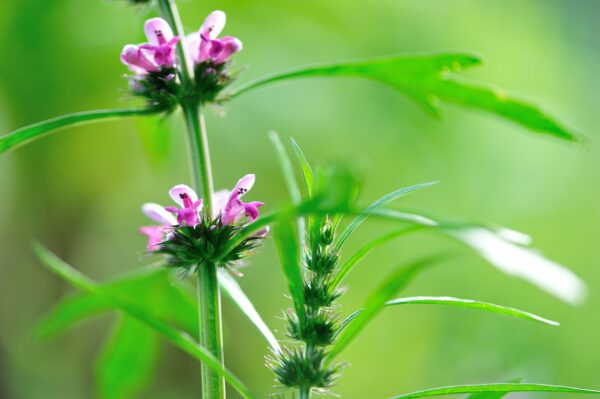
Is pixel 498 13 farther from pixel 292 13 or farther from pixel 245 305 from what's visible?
pixel 245 305

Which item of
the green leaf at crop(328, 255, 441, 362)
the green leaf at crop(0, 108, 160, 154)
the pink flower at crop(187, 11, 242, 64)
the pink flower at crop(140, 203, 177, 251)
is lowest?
the green leaf at crop(328, 255, 441, 362)

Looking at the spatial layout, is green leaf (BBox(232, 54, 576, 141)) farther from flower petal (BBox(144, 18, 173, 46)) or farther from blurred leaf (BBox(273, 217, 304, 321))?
blurred leaf (BBox(273, 217, 304, 321))

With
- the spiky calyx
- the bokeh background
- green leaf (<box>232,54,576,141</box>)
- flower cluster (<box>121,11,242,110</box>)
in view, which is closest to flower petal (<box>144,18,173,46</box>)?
flower cluster (<box>121,11,242,110</box>)

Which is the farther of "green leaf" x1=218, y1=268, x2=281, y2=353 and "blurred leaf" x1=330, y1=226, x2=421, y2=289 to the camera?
"green leaf" x1=218, y1=268, x2=281, y2=353

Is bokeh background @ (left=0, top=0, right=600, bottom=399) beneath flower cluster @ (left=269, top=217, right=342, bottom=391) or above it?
above

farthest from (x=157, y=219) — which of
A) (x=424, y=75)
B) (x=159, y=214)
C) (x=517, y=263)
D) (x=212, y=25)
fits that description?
(x=517, y=263)

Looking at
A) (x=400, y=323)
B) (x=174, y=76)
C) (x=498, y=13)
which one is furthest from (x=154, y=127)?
(x=498, y=13)

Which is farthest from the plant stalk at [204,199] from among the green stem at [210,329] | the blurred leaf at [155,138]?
the blurred leaf at [155,138]

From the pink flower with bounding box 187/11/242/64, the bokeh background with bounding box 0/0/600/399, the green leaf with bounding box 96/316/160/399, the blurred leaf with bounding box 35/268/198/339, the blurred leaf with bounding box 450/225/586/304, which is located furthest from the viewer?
the bokeh background with bounding box 0/0/600/399
